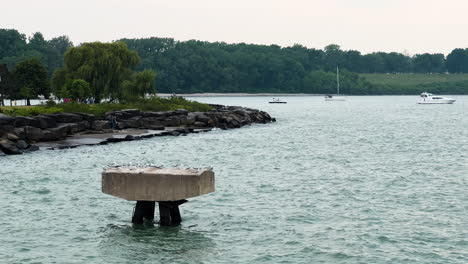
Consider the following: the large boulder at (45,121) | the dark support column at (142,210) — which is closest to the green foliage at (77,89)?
the large boulder at (45,121)

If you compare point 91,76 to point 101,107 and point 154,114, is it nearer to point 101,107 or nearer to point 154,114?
point 101,107

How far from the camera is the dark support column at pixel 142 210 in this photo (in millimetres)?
24188

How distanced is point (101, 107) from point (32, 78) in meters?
16.8

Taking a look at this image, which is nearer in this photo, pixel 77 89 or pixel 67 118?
pixel 67 118

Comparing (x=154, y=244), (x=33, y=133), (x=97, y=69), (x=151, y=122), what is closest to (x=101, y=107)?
(x=151, y=122)

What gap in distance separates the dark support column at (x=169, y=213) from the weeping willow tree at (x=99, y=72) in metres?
68.7

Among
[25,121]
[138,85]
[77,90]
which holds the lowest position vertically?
[25,121]

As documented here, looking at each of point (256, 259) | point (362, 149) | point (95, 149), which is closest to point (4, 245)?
point (256, 259)

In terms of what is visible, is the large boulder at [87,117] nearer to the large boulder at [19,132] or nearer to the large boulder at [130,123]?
the large boulder at [130,123]

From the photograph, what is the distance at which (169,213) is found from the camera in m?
24.1

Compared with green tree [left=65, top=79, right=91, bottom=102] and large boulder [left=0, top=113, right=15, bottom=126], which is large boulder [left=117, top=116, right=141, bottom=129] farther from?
large boulder [left=0, top=113, right=15, bottom=126]

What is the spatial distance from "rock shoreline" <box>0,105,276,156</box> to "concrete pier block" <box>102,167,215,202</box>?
28.6 m

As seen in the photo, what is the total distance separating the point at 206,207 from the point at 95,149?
2665 cm

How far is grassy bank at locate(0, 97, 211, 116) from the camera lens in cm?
6367
